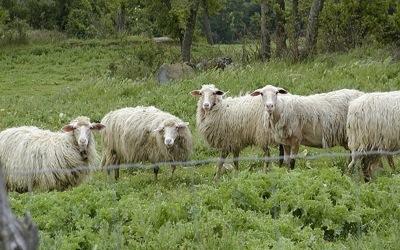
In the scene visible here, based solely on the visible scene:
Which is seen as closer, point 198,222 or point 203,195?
point 198,222

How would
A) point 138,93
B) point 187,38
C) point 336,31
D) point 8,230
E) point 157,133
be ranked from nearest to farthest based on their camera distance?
point 8,230 → point 157,133 → point 138,93 → point 336,31 → point 187,38

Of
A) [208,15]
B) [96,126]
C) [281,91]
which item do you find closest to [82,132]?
[96,126]

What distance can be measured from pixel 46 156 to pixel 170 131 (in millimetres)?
1967

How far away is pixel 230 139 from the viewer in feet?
36.4

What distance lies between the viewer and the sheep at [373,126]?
868 centimetres

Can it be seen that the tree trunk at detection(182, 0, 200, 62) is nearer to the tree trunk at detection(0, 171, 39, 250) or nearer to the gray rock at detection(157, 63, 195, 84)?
the gray rock at detection(157, 63, 195, 84)

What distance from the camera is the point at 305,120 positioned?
1026cm

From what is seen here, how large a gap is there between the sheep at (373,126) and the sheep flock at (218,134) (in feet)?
0.04

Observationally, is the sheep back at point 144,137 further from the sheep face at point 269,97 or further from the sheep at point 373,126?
the sheep at point 373,126

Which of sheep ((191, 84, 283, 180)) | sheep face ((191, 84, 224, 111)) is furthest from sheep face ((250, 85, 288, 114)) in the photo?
sheep face ((191, 84, 224, 111))

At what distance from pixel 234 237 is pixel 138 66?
18.6m

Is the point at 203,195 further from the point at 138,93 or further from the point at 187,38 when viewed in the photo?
the point at 187,38

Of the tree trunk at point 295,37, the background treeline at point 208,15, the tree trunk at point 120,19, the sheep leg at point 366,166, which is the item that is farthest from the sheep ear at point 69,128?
the tree trunk at point 120,19

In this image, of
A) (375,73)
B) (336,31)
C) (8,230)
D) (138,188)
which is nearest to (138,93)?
(375,73)
